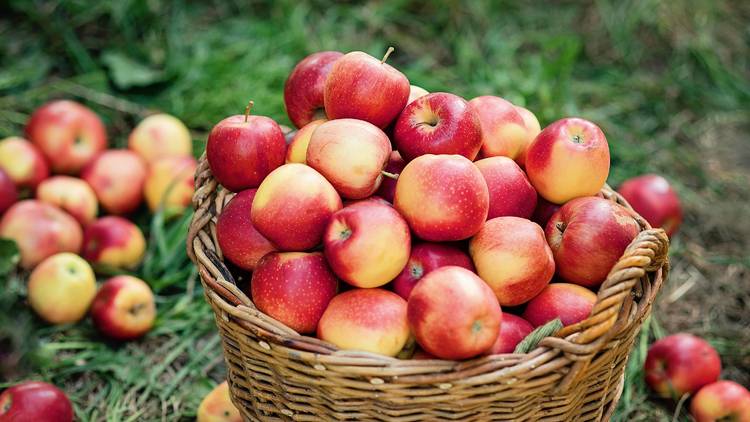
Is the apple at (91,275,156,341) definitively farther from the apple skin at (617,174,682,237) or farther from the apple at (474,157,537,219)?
the apple skin at (617,174,682,237)

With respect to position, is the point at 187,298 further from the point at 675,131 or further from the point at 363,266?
Result: the point at 675,131

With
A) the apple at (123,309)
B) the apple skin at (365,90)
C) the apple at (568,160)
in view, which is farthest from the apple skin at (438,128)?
the apple at (123,309)

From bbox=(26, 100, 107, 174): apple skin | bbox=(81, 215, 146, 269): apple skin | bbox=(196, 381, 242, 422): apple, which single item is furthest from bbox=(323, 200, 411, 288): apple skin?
bbox=(26, 100, 107, 174): apple skin

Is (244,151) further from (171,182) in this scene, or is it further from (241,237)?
(171,182)

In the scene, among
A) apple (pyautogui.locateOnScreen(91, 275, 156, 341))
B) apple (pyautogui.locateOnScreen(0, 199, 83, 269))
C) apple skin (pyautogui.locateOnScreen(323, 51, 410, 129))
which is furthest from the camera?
apple (pyautogui.locateOnScreen(0, 199, 83, 269))

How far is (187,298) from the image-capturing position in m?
2.72

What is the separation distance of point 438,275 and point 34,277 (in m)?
1.67

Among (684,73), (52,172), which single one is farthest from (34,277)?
(684,73)

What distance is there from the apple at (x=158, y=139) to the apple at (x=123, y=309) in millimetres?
756

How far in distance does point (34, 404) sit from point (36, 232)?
2.79ft

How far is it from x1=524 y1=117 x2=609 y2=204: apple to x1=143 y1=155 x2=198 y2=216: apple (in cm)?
155

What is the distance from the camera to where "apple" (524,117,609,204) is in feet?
6.03

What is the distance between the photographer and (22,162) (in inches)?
115

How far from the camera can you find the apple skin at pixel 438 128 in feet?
5.83
